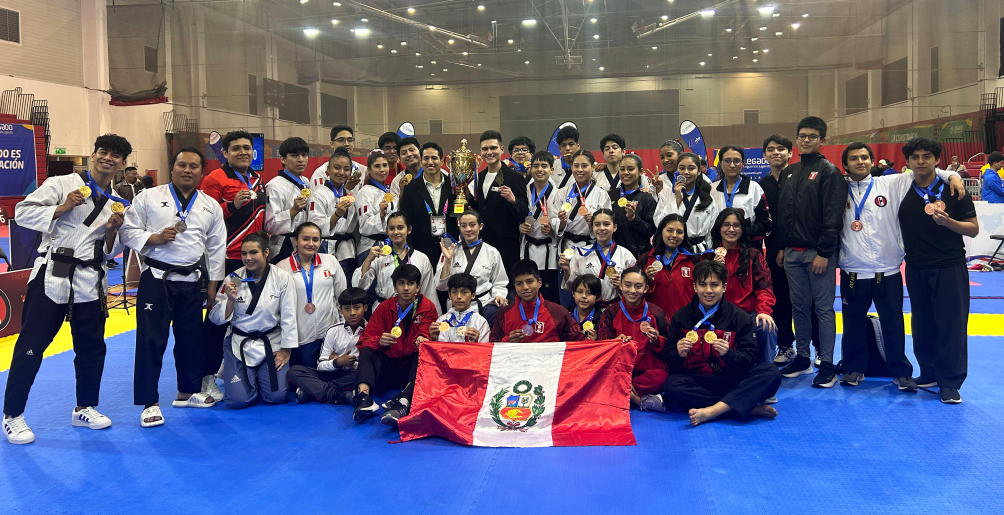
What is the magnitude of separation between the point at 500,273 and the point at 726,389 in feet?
6.66

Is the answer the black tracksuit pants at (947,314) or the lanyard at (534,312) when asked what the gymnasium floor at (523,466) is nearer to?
the black tracksuit pants at (947,314)

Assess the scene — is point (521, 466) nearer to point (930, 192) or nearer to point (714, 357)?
point (714, 357)

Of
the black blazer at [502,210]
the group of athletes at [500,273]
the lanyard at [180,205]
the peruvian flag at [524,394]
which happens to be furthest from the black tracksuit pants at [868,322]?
the lanyard at [180,205]

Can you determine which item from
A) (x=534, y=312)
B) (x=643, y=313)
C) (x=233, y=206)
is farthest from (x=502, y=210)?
(x=233, y=206)

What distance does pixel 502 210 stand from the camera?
5.91m

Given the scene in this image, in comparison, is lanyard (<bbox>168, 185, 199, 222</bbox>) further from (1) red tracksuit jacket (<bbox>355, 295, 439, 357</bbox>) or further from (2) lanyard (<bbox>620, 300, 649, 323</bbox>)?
(2) lanyard (<bbox>620, 300, 649, 323</bbox>)

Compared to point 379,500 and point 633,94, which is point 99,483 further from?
point 633,94

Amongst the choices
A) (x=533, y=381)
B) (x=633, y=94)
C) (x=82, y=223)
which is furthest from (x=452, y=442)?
(x=633, y=94)

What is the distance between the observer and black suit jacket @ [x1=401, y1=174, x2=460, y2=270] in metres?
5.98

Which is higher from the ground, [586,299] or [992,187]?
[992,187]

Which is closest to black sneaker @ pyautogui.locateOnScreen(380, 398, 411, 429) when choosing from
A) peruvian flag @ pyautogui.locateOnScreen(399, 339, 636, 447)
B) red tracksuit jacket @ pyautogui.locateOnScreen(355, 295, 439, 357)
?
peruvian flag @ pyautogui.locateOnScreen(399, 339, 636, 447)

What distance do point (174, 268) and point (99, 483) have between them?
155cm

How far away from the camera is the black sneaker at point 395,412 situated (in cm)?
439

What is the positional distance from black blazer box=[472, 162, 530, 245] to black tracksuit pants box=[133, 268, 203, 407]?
2.50m
